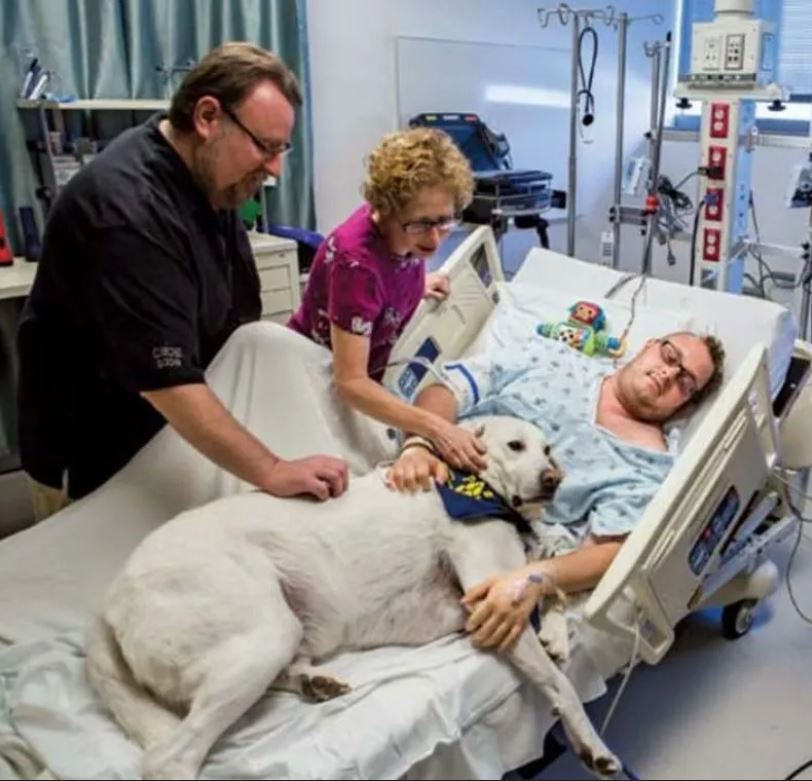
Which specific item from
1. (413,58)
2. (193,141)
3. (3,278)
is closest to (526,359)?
(193,141)

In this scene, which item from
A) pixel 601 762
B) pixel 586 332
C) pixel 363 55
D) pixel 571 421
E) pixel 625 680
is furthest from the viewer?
pixel 363 55

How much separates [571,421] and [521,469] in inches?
15.4

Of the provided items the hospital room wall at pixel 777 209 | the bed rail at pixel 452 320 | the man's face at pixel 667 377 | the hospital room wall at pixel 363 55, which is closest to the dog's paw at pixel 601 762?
the man's face at pixel 667 377

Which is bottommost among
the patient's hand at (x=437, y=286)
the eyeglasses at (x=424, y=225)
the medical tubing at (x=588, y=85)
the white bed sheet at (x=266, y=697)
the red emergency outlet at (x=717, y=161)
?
the white bed sheet at (x=266, y=697)

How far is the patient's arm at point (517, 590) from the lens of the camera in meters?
1.36

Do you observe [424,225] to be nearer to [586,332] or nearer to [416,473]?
[416,473]

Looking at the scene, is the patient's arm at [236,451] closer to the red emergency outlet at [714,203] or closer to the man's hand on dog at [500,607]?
the man's hand on dog at [500,607]

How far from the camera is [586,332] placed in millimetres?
2189

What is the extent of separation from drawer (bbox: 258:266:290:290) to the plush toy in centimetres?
140

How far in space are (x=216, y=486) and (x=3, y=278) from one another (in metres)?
1.57

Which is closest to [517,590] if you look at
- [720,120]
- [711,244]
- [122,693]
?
[122,693]

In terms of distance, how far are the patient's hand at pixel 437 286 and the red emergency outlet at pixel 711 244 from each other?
4.63 feet

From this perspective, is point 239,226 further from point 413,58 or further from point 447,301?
point 413,58

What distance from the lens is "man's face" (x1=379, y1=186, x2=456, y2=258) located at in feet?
5.63
